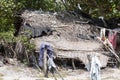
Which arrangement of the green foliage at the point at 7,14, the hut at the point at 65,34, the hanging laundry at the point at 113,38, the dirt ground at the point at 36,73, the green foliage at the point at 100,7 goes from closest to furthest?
the dirt ground at the point at 36,73 → the hut at the point at 65,34 → the hanging laundry at the point at 113,38 → the green foliage at the point at 100,7 → the green foliage at the point at 7,14

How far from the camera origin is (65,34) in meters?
17.9

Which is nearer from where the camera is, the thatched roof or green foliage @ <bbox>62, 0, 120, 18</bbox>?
the thatched roof

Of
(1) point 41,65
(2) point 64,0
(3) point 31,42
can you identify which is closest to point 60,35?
(3) point 31,42

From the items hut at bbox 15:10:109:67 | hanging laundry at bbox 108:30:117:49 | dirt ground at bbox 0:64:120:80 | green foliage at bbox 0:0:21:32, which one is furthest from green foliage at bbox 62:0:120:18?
dirt ground at bbox 0:64:120:80

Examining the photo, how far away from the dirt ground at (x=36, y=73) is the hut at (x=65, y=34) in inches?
20.9

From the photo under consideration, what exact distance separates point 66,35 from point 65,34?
0.08 m

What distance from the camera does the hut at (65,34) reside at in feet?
53.5

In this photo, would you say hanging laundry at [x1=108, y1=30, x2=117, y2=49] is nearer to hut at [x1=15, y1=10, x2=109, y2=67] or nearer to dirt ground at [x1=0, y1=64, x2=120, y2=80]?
hut at [x1=15, y1=10, x2=109, y2=67]

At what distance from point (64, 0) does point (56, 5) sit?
150 cm

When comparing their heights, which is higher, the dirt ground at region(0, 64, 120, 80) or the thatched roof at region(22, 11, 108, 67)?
the thatched roof at region(22, 11, 108, 67)

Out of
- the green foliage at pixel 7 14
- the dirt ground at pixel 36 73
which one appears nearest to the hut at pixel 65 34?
the dirt ground at pixel 36 73

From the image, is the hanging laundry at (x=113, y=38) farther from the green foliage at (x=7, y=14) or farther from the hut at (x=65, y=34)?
the green foliage at (x=7, y=14)

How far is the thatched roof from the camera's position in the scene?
53.6 feet

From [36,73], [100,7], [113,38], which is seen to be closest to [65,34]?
[113,38]
